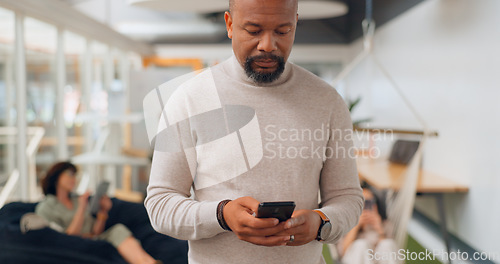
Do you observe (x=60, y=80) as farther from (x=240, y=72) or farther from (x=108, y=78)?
(x=240, y=72)

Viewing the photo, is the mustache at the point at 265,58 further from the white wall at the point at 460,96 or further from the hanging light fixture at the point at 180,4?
the white wall at the point at 460,96

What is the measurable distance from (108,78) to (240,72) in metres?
4.17

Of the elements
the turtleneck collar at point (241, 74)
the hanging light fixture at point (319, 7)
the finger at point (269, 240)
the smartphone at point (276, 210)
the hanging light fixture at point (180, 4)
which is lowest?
the finger at point (269, 240)

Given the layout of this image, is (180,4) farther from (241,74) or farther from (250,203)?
(250,203)

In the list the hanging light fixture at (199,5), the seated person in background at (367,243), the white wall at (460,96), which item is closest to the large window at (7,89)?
the hanging light fixture at (199,5)

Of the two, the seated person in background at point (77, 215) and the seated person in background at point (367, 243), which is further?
the seated person in background at point (77, 215)

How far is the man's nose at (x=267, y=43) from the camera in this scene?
77cm

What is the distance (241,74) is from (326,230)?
1.09 ft

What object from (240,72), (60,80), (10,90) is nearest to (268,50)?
(240,72)

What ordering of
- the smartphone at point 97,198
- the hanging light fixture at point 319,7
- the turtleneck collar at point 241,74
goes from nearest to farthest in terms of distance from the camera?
the turtleneck collar at point 241,74 < the smartphone at point 97,198 < the hanging light fixture at point 319,7

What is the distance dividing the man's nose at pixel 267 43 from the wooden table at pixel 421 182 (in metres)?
2.09

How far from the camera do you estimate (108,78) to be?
470cm

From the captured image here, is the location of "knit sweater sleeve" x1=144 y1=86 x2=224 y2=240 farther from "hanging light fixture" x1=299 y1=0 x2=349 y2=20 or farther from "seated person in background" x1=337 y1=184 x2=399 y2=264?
"hanging light fixture" x1=299 y1=0 x2=349 y2=20

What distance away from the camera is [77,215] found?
8.21ft
